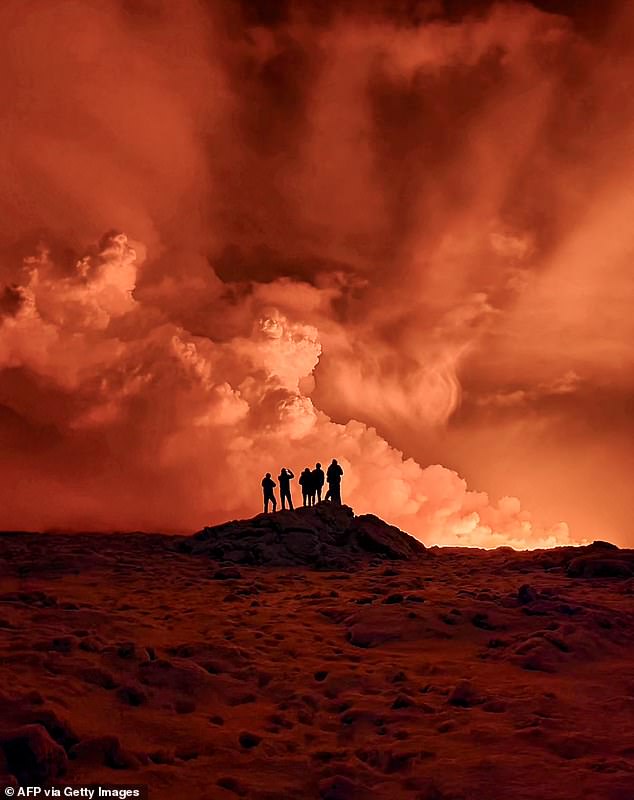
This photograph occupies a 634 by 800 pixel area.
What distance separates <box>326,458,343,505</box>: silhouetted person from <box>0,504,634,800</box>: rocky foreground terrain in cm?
1342

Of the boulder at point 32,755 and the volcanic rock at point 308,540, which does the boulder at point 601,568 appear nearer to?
the volcanic rock at point 308,540

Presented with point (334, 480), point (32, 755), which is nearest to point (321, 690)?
point (32, 755)

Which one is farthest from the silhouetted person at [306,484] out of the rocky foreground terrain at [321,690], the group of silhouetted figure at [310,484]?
the rocky foreground terrain at [321,690]

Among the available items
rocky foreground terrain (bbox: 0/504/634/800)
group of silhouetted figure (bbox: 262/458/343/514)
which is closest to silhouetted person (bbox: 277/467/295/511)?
group of silhouetted figure (bbox: 262/458/343/514)

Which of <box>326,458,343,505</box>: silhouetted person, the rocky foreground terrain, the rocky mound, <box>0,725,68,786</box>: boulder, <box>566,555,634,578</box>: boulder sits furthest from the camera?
<box>326,458,343,505</box>: silhouetted person

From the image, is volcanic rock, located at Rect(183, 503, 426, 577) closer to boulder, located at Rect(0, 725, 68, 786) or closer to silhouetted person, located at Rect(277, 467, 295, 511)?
silhouetted person, located at Rect(277, 467, 295, 511)

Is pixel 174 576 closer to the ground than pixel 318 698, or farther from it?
farther from it

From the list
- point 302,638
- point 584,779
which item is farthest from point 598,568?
point 584,779

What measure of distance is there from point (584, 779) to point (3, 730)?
15.8 ft

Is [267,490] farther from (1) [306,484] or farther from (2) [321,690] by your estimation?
(2) [321,690]

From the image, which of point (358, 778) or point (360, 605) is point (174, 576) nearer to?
point (360, 605)

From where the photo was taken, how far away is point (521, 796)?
488 centimetres

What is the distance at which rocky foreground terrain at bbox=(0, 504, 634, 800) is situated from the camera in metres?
5.17

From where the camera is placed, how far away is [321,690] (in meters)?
7.82
